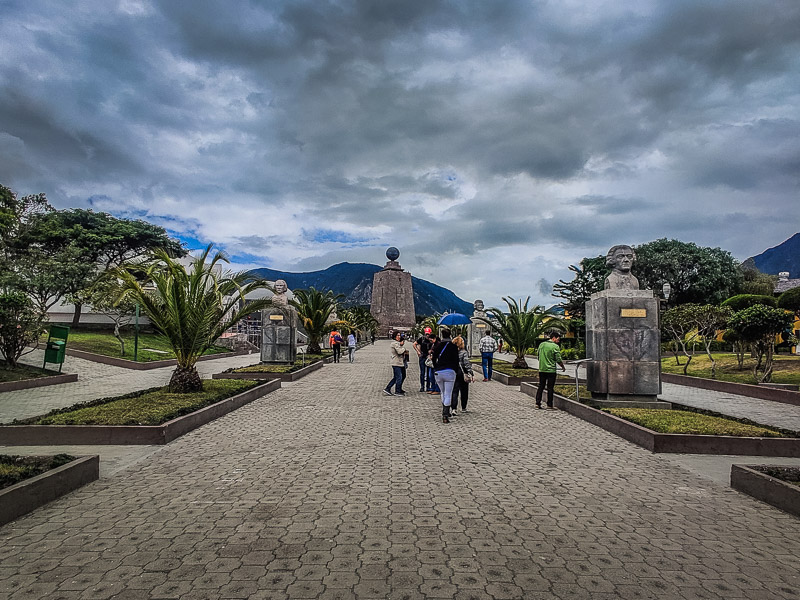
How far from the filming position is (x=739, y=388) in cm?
1352

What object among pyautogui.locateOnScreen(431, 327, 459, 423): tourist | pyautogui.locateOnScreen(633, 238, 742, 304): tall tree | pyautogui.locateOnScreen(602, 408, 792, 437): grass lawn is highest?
pyautogui.locateOnScreen(633, 238, 742, 304): tall tree

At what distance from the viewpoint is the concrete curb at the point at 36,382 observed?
1279 centimetres

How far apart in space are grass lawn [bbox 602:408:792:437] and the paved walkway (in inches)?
54.8

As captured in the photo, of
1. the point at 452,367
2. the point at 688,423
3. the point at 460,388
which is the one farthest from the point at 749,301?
the point at 452,367

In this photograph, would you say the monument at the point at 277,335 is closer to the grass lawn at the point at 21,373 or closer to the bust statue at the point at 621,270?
the grass lawn at the point at 21,373

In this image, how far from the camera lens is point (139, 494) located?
191 inches

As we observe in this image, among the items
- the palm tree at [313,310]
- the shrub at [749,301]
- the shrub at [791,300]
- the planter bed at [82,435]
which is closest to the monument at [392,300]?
the palm tree at [313,310]

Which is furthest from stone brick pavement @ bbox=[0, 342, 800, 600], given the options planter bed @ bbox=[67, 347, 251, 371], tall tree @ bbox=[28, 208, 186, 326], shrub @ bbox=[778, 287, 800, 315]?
tall tree @ bbox=[28, 208, 186, 326]

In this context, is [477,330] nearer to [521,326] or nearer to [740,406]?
[521,326]

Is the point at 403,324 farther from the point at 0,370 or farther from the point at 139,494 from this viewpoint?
the point at 139,494

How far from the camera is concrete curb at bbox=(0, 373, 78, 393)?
12789mm

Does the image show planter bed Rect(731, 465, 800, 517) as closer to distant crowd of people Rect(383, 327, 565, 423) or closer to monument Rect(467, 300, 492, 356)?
distant crowd of people Rect(383, 327, 565, 423)

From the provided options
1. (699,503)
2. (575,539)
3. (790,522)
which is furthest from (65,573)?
(790,522)

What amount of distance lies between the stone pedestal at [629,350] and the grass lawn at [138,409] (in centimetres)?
735
